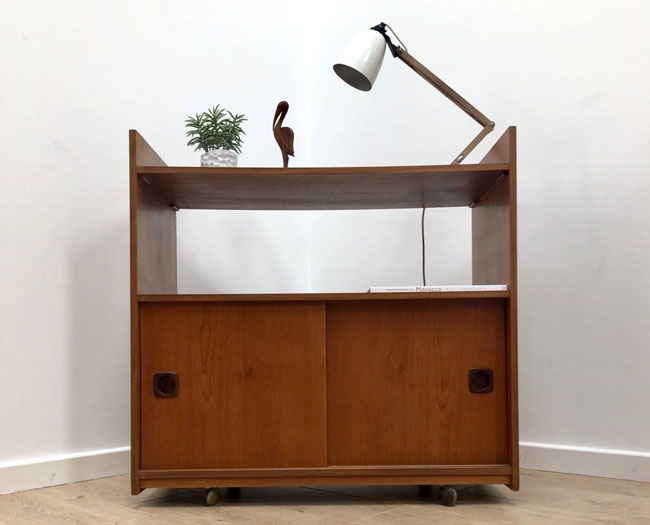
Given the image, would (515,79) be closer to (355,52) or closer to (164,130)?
(355,52)

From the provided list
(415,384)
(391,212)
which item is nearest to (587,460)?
(415,384)

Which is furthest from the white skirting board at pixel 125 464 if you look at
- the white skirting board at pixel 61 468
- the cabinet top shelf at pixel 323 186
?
the cabinet top shelf at pixel 323 186

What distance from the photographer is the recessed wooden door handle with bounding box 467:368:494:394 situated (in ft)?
4.41

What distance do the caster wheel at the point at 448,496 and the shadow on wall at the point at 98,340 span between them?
800 millimetres

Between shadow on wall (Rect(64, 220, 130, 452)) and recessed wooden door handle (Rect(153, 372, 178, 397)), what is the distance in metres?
0.38

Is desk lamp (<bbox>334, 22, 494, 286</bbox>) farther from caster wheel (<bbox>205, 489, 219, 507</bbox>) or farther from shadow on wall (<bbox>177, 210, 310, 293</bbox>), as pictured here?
caster wheel (<bbox>205, 489, 219, 507</bbox>)

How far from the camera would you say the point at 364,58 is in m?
1.45

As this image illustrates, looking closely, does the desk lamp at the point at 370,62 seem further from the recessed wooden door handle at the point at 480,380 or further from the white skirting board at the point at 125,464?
the white skirting board at the point at 125,464

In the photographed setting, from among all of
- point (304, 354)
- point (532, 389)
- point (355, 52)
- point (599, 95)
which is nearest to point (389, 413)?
point (304, 354)

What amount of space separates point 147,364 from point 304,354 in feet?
1.02

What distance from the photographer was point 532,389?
171cm

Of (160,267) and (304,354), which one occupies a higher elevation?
(160,267)

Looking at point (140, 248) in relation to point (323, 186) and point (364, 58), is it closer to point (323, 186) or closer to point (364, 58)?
point (323, 186)

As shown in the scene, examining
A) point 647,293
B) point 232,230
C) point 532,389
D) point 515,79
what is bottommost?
point 532,389
